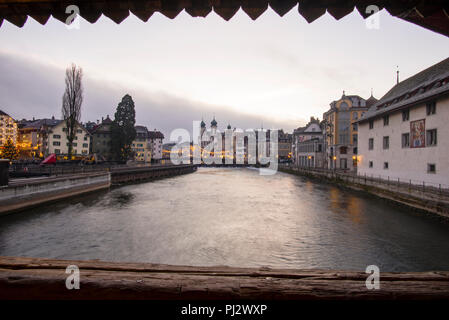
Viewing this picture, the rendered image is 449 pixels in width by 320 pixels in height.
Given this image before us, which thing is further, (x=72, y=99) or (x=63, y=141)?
(x=63, y=141)

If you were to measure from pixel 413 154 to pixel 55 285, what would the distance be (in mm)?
30175

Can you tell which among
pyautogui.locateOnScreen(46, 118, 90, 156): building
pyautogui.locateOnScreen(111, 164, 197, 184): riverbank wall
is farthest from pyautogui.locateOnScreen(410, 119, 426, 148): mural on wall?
pyautogui.locateOnScreen(46, 118, 90, 156): building

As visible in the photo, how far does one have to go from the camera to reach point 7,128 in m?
73.9

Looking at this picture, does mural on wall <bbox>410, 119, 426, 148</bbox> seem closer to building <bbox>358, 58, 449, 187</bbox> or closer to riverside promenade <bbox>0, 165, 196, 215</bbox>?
building <bbox>358, 58, 449, 187</bbox>

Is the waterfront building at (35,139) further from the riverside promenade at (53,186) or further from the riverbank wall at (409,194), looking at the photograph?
the riverbank wall at (409,194)

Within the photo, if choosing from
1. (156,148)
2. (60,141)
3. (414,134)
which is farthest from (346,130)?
(156,148)

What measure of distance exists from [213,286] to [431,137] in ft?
93.7

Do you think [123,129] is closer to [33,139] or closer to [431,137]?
[33,139]

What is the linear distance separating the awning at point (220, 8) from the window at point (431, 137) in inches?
1001

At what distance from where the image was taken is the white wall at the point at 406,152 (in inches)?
830

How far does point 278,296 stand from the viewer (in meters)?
1.87

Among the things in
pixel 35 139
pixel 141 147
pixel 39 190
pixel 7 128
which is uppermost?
pixel 7 128

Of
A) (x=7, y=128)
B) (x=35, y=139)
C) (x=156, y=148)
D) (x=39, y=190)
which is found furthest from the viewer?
(x=156, y=148)

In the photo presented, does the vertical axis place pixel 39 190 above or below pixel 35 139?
below
